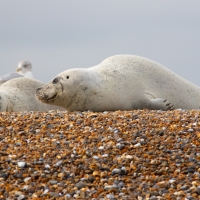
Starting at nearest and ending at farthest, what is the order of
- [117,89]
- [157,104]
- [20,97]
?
[157,104] → [117,89] → [20,97]

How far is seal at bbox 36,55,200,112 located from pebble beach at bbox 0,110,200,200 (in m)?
2.26

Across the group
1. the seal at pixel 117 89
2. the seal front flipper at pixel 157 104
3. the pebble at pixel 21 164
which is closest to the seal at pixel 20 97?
the seal at pixel 117 89

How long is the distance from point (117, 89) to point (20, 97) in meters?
3.24

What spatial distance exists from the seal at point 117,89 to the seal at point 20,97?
211cm

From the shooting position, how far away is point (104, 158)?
19.2 ft

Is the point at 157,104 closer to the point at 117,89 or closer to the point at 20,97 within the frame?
the point at 117,89

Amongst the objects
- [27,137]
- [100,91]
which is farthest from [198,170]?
[100,91]

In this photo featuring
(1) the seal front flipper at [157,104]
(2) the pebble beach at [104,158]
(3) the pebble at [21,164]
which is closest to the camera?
(2) the pebble beach at [104,158]

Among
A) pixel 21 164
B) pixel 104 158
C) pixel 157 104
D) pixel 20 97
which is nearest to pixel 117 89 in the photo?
pixel 157 104

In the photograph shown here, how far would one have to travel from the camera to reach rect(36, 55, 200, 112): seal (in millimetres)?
9695

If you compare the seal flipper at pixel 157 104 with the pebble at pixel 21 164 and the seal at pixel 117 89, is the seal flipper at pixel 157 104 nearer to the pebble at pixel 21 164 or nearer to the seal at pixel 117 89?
the seal at pixel 117 89

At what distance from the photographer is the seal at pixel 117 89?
9695 millimetres

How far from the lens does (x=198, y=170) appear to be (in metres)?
5.56

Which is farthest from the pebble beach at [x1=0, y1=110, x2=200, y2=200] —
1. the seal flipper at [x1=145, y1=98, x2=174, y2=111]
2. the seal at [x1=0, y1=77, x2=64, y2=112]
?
the seal at [x1=0, y1=77, x2=64, y2=112]
